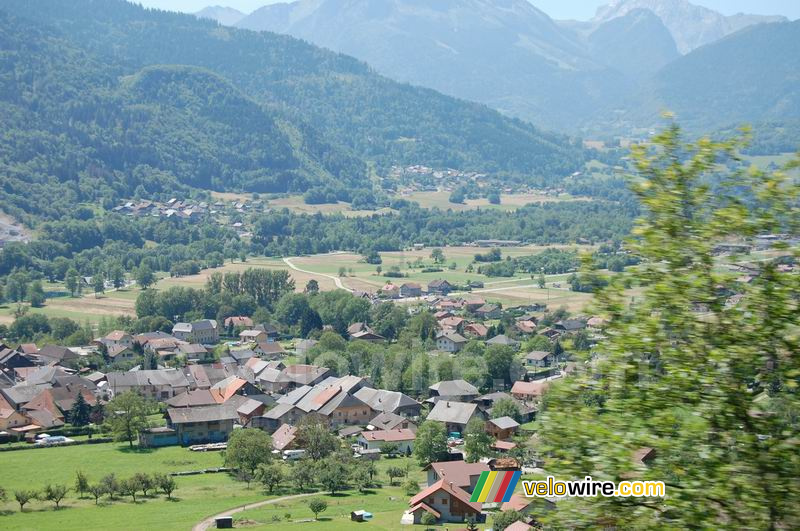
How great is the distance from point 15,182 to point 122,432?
63063mm

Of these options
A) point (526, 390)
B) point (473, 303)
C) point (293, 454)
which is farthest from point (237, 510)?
point (473, 303)

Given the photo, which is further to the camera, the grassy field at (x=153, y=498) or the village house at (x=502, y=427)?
the village house at (x=502, y=427)

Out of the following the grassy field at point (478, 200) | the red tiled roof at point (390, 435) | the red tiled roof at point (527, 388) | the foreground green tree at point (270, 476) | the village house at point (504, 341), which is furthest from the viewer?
the grassy field at point (478, 200)

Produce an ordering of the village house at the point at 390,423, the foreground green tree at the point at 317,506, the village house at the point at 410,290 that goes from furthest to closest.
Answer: the village house at the point at 410,290 → the village house at the point at 390,423 → the foreground green tree at the point at 317,506

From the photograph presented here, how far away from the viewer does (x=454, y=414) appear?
31.4 m

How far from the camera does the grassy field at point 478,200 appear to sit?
10956cm

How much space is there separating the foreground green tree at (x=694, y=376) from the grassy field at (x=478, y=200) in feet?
330

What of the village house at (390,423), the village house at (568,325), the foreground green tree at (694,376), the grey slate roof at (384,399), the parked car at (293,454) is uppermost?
the foreground green tree at (694,376)

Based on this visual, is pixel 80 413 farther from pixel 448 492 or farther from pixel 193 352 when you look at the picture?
pixel 448 492

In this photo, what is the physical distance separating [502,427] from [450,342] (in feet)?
50.2

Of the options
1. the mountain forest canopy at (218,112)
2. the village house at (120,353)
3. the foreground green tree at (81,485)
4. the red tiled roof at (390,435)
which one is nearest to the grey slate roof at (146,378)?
the village house at (120,353)

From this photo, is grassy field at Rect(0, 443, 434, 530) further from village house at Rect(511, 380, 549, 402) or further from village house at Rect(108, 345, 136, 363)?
village house at Rect(108, 345, 136, 363)

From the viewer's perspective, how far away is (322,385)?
3538cm

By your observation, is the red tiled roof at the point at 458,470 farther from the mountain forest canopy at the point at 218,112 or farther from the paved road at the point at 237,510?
the mountain forest canopy at the point at 218,112
